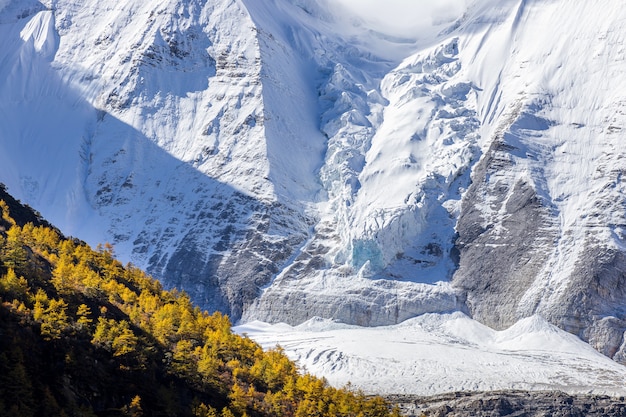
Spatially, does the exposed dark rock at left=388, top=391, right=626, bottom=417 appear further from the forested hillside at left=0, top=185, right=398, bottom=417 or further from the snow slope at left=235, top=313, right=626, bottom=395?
the forested hillside at left=0, top=185, right=398, bottom=417

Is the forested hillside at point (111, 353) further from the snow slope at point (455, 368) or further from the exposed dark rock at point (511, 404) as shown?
the snow slope at point (455, 368)

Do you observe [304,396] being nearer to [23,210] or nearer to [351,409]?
[351,409]

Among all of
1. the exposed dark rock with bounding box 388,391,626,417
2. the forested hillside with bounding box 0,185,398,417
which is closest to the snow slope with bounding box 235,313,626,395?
the exposed dark rock with bounding box 388,391,626,417

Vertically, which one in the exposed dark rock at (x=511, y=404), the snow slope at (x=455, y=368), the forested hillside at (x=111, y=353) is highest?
the snow slope at (x=455, y=368)

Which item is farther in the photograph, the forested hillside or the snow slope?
the snow slope

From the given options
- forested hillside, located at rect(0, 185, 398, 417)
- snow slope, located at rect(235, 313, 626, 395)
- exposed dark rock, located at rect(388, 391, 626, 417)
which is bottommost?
forested hillside, located at rect(0, 185, 398, 417)

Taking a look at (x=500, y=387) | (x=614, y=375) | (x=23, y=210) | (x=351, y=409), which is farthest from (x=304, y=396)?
(x=614, y=375)

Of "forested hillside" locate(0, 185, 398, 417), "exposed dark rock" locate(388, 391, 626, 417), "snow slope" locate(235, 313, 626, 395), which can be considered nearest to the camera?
"forested hillside" locate(0, 185, 398, 417)

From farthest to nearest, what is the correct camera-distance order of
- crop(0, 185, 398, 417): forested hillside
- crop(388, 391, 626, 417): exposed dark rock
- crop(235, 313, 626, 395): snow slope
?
crop(235, 313, 626, 395): snow slope
crop(388, 391, 626, 417): exposed dark rock
crop(0, 185, 398, 417): forested hillside

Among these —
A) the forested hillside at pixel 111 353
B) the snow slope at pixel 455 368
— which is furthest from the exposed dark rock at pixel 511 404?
the forested hillside at pixel 111 353
